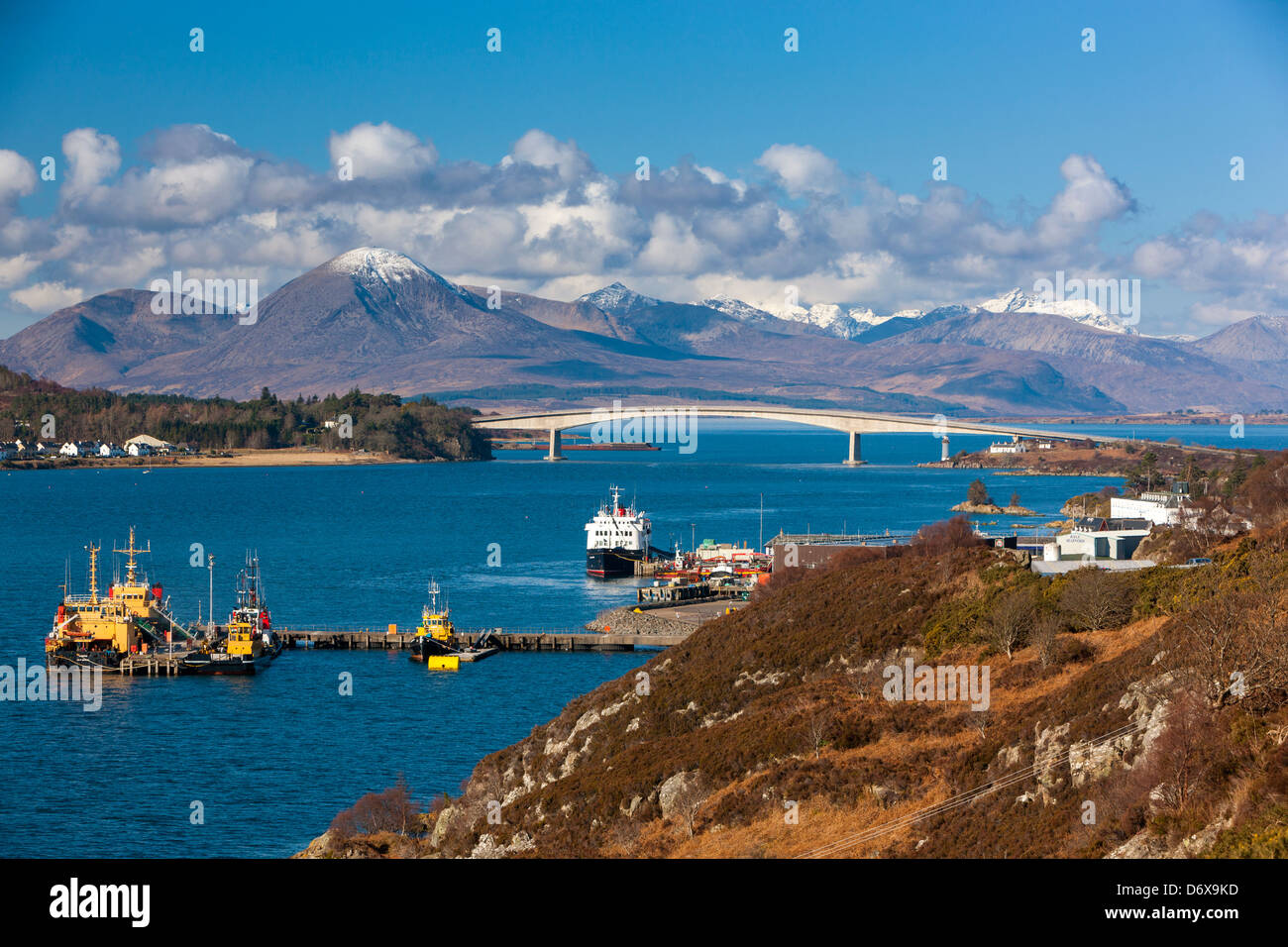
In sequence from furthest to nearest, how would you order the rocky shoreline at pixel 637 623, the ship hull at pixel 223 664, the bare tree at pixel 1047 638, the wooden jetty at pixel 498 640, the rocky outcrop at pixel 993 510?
the rocky outcrop at pixel 993 510, the rocky shoreline at pixel 637 623, the wooden jetty at pixel 498 640, the ship hull at pixel 223 664, the bare tree at pixel 1047 638

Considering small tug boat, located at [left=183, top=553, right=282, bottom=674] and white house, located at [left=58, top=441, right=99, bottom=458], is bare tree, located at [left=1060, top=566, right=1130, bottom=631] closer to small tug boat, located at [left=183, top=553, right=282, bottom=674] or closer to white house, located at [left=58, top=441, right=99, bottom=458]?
small tug boat, located at [left=183, top=553, right=282, bottom=674]

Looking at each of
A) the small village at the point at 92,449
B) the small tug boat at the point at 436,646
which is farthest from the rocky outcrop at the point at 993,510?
the small village at the point at 92,449

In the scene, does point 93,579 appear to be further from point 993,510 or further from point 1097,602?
point 993,510

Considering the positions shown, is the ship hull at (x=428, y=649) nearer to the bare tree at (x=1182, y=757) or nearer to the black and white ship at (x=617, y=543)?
the black and white ship at (x=617, y=543)

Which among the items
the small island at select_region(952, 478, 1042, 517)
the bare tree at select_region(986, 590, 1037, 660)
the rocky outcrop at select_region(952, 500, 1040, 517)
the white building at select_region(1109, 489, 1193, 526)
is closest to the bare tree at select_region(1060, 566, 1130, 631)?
the bare tree at select_region(986, 590, 1037, 660)
